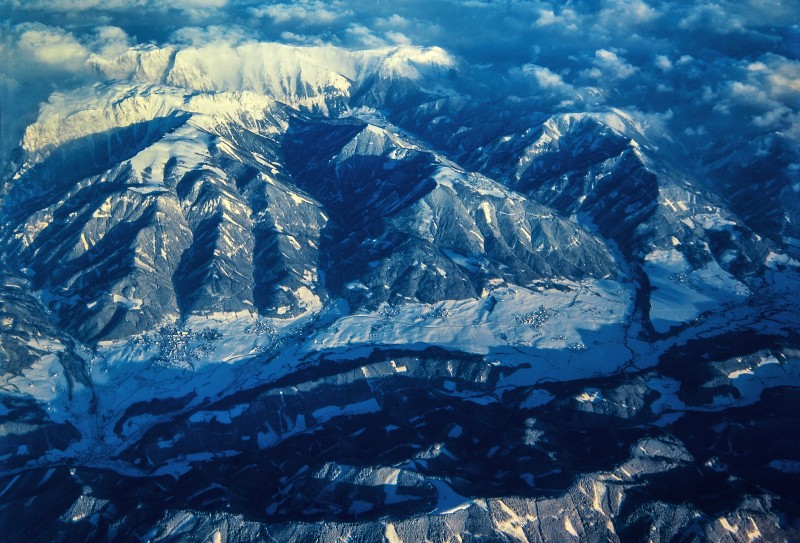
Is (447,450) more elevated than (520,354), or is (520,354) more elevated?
(447,450)

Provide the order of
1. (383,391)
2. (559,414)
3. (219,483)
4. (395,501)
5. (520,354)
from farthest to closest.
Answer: (520,354)
(383,391)
(559,414)
(219,483)
(395,501)

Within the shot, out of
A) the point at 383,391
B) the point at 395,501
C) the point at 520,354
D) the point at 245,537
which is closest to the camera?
the point at 245,537

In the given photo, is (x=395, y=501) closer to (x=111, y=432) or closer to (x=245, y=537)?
(x=245, y=537)

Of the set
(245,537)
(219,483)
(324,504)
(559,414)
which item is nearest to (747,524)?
(559,414)

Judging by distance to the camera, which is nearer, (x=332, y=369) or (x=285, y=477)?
(x=285, y=477)

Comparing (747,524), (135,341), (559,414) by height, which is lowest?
(135,341)

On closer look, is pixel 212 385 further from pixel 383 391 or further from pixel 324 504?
pixel 324 504

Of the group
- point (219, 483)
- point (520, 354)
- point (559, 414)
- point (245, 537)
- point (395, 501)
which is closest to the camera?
point (245, 537)

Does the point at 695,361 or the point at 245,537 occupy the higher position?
the point at 245,537

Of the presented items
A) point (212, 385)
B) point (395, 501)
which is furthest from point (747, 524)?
point (212, 385)
